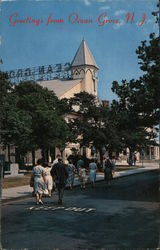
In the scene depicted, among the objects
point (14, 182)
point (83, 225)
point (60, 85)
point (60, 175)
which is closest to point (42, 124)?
point (14, 182)

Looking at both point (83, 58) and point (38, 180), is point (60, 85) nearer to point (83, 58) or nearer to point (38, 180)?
point (83, 58)

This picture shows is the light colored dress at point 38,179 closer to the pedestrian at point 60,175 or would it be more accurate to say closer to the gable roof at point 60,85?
the pedestrian at point 60,175

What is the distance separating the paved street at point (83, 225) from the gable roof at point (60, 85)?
178 feet

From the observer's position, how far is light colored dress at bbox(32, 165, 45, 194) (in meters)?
13.9

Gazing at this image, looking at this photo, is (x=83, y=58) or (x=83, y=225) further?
(x=83, y=58)

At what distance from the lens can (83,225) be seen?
30.8 feet

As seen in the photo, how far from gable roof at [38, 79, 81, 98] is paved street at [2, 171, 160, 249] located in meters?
54.2

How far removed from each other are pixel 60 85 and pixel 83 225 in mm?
64890

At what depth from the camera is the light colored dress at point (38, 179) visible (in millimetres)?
13914

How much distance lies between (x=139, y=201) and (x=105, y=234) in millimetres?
6806

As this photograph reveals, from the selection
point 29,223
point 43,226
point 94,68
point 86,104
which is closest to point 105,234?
point 43,226

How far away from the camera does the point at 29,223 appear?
31.8 ft

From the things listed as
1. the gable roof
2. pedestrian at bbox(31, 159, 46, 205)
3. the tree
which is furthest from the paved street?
the gable roof

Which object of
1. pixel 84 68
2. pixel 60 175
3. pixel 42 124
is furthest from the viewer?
pixel 84 68
